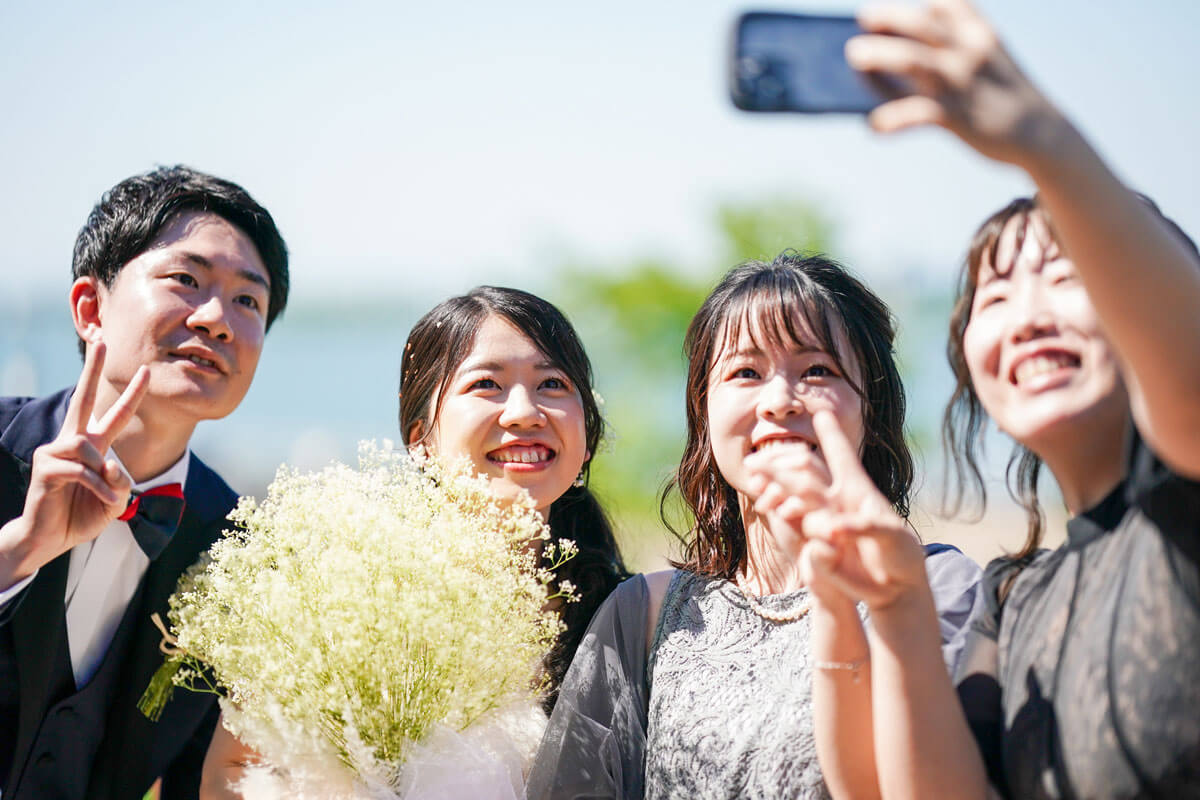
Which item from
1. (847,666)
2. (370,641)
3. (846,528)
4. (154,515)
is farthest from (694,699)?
(154,515)

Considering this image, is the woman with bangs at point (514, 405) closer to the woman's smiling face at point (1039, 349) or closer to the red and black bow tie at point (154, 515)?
the red and black bow tie at point (154, 515)

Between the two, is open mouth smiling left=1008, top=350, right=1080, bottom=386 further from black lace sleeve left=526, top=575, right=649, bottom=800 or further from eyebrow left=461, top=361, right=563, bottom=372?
eyebrow left=461, top=361, right=563, bottom=372

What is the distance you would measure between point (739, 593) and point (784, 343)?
0.62 meters

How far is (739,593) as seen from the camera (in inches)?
100

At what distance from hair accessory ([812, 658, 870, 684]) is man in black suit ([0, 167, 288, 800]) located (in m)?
2.01

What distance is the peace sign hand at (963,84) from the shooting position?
126 centimetres

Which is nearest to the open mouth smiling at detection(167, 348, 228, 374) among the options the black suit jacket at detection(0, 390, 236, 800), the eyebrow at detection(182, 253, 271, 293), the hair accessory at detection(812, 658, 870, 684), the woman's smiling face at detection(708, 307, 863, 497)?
the eyebrow at detection(182, 253, 271, 293)

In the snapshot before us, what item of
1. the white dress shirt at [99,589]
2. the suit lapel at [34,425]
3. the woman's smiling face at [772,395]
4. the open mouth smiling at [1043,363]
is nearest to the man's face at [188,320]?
the suit lapel at [34,425]

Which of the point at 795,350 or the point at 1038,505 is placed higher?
the point at 795,350

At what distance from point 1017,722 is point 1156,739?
271mm

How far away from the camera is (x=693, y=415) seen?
2.77m

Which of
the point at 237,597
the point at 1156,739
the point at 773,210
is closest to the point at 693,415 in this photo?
the point at 237,597

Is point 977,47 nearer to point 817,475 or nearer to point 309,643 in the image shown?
point 817,475

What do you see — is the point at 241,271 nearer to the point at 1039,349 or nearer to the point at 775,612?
the point at 775,612
